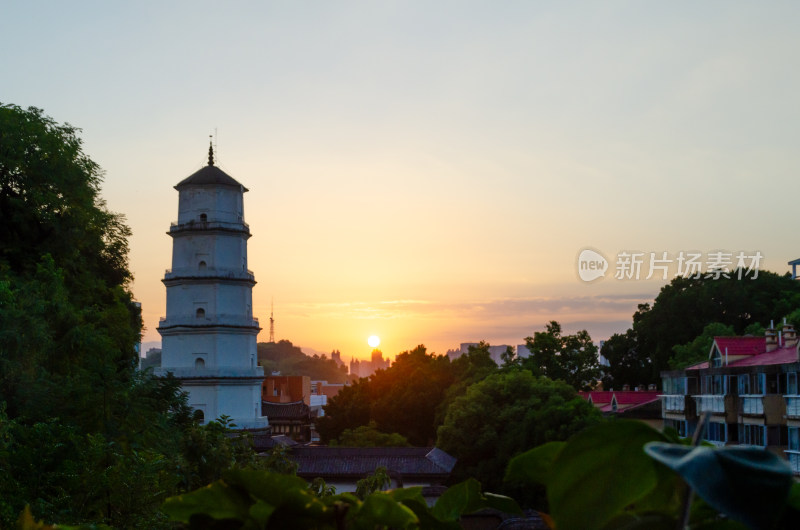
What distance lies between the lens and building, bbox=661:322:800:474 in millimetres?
20547

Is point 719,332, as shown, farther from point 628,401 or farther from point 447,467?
point 447,467

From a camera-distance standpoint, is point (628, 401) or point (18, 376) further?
point (628, 401)

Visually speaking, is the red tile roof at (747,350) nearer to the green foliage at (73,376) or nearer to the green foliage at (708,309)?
the green foliage at (73,376)

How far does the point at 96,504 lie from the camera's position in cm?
991

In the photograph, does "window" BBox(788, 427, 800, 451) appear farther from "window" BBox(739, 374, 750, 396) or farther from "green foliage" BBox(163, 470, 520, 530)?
"green foliage" BBox(163, 470, 520, 530)

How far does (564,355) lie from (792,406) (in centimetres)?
2218

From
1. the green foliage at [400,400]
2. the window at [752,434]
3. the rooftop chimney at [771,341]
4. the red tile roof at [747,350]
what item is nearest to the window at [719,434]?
the window at [752,434]

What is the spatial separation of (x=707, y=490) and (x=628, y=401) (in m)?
39.8

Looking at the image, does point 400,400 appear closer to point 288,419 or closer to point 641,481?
point 288,419

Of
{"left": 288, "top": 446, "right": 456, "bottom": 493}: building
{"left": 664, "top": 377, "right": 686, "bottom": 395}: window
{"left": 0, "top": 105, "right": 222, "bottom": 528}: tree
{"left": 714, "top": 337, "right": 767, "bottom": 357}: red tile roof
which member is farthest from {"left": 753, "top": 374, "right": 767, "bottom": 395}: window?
{"left": 0, "top": 105, "right": 222, "bottom": 528}: tree

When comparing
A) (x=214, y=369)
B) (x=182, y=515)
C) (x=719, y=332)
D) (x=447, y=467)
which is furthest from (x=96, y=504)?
(x=719, y=332)

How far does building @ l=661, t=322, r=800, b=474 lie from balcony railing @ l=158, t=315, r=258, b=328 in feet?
58.3

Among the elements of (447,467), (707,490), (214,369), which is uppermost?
(707,490)

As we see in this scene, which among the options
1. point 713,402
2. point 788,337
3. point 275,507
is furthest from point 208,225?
point 275,507
